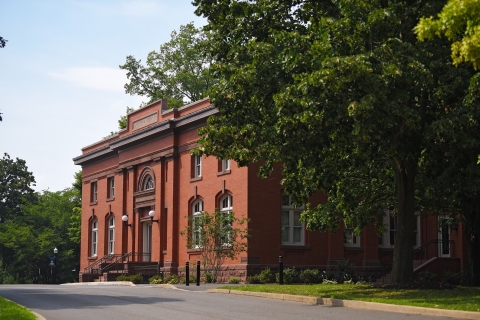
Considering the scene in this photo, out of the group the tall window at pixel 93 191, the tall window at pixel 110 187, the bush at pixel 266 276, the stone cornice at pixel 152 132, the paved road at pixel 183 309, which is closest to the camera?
the paved road at pixel 183 309

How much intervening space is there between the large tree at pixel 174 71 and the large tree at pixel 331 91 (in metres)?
42.4

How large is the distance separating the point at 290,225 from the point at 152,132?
34.6 feet

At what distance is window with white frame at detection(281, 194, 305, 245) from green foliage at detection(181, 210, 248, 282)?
2356 mm

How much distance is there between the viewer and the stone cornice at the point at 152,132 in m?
39.9

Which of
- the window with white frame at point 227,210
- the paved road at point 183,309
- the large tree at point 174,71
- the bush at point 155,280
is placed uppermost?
the large tree at point 174,71

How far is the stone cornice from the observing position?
39938 millimetres

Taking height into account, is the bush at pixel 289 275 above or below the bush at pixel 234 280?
above

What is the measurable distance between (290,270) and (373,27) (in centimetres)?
1621

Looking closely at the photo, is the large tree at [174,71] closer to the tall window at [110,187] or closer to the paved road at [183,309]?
the tall window at [110,187]

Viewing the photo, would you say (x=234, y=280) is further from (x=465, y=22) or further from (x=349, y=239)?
(x=465, y=22)

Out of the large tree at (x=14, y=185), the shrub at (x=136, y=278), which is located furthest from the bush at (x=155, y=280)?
the large tree at (x=14, y=185)

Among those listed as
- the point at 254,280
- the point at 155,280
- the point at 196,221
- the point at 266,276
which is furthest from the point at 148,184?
the point at 266,276

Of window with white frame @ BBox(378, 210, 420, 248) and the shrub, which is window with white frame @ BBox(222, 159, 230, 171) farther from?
window with white frame @ BBox(378, 210, 420, 248)

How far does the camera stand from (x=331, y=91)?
20062 mm
